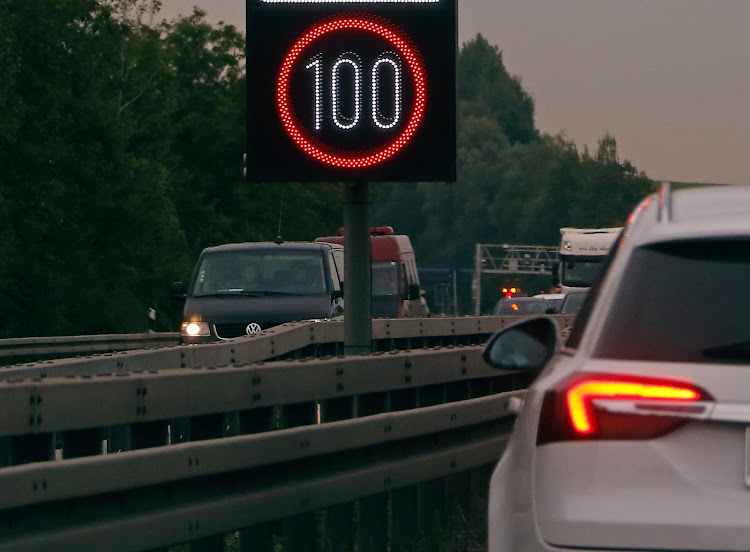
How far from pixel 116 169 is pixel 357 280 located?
5247 cm

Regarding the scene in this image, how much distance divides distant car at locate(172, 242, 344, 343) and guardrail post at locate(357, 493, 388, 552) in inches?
544

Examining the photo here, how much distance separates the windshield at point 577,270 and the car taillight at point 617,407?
4930 centimetres

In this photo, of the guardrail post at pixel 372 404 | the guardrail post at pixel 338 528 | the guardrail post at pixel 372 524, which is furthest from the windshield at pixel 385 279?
the guardrail post at pixel 338 528

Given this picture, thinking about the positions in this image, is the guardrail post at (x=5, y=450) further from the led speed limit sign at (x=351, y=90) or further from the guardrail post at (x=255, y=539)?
the led speed limit sign at (x=351, y=90)

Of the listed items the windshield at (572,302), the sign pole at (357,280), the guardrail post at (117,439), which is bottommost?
the windshield at (572,302)

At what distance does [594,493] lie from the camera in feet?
15.0

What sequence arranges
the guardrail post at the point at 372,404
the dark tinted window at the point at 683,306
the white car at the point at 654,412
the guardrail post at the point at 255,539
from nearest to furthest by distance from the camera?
the white car at the point at 654,412 → the dark tinted window at the point at 683,306 → the guardrail post at the point at 255,539 → the guardrail post at the point at 372,404

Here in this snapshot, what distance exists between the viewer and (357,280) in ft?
38.7

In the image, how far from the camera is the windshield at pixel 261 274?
23.3 metres

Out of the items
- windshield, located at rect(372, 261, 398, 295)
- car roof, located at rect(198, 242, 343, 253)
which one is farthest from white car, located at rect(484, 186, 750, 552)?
windshield, located at rect(372, 261, 398, 295)

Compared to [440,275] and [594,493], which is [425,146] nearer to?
[594,493]

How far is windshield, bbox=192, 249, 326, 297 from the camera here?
23344 mm

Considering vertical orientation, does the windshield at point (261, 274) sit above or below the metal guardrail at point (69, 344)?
above

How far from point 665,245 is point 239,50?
290 ft
